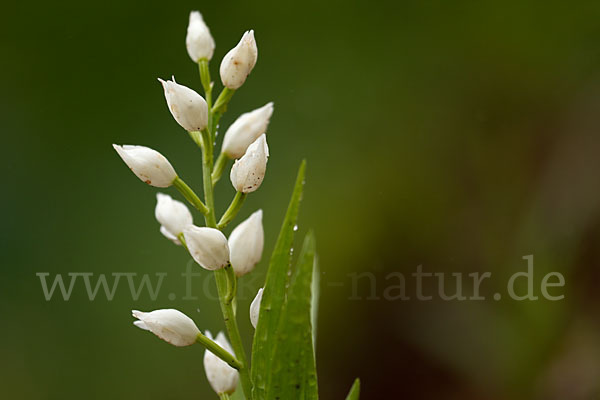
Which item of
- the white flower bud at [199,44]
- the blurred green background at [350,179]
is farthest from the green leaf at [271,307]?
the blurred green background at [350,179]

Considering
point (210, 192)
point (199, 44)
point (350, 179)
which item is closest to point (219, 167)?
point (210, 192)

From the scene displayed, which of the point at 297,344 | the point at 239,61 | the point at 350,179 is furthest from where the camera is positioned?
the point at 350,179

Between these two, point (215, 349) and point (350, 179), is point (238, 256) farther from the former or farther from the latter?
point (350, 179)

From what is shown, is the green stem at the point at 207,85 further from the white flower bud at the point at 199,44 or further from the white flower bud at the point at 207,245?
the white flower bud at the point at 207,245

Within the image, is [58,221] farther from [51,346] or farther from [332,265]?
[332,265]

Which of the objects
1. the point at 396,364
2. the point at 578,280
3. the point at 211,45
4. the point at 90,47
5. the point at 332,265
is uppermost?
the point at 90,47

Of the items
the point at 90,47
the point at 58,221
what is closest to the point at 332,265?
the point at 58,221
